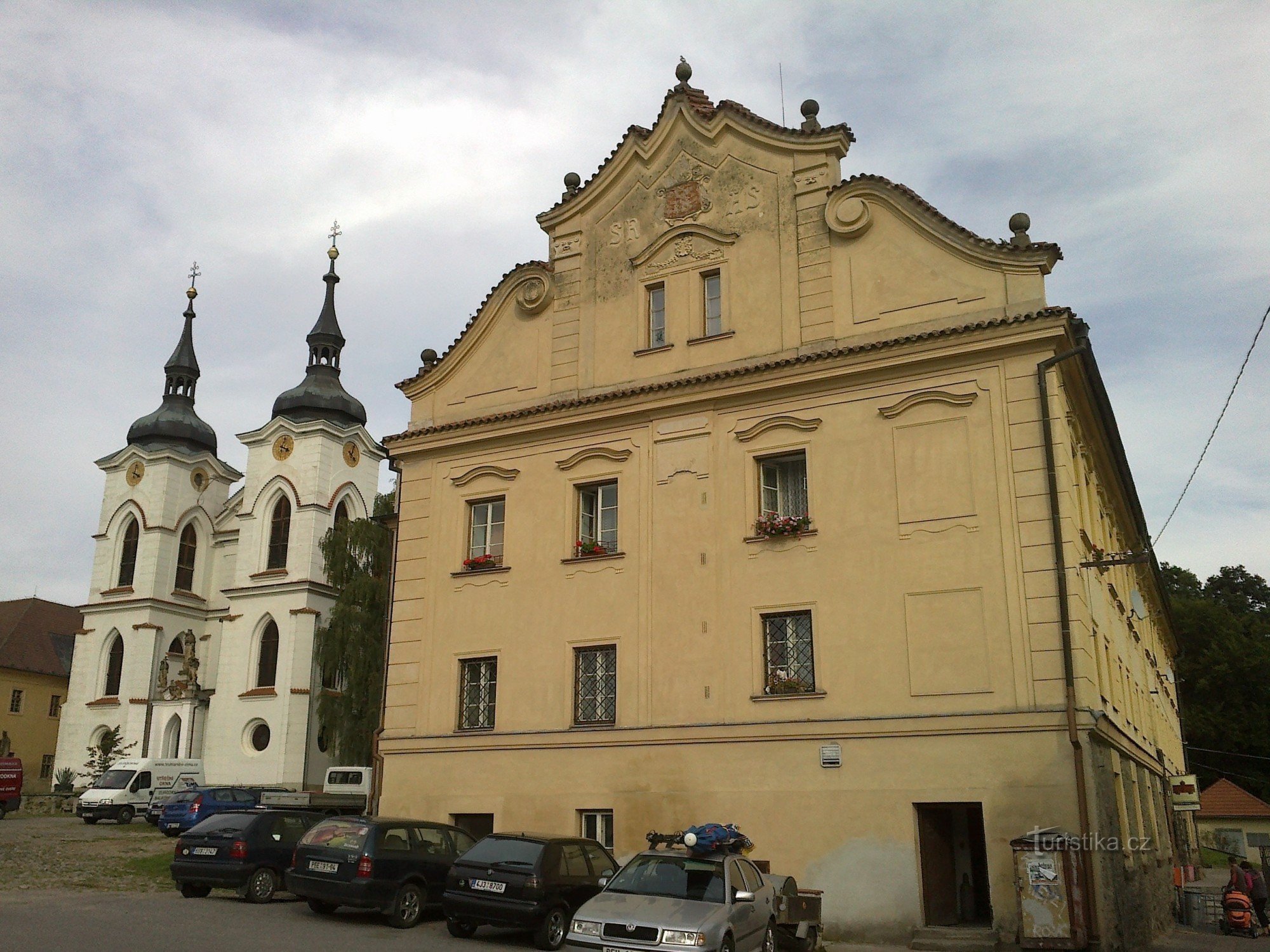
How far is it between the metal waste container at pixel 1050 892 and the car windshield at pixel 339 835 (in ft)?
30.5

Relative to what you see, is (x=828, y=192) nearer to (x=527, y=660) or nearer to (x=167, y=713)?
(x=527, y=660)

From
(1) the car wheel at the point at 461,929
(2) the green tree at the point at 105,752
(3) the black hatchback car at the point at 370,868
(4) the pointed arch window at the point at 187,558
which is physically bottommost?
(1) the car wheel at the point at 461,929

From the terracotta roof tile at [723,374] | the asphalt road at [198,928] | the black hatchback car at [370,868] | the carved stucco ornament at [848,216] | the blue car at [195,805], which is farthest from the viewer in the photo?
the blue car at [195,805]

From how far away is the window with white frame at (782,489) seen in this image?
64.9 feet

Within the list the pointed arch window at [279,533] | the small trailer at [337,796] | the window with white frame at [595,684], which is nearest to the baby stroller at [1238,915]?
the window with white frame at [595,684]

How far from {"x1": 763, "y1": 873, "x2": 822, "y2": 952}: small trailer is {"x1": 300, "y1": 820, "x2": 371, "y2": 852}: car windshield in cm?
588

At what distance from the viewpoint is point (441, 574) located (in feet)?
75.5

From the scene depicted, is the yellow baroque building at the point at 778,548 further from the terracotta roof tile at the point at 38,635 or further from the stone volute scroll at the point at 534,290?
the terracotta roof tile at the point at 38,635

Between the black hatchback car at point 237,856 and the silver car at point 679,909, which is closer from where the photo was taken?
the silver car at point 679,909

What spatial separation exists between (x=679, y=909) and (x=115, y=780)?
34.9m

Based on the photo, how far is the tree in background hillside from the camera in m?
60.7

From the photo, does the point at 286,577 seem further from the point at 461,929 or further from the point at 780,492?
the point at 461,929

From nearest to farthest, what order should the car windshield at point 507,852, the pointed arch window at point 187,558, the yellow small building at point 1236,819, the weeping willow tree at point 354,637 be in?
the car windshield at point 507,852, the weeping willow tree at point 354,637, the yellow small building at point 1236,819, the pointed arch window at point 187,558

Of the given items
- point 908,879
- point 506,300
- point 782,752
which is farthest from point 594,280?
point 908,879
